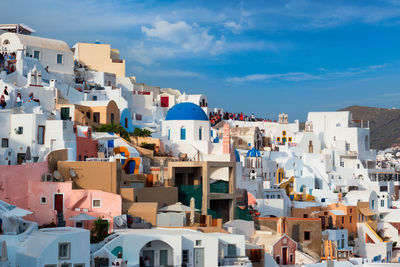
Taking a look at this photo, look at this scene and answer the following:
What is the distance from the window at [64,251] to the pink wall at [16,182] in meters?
6.75

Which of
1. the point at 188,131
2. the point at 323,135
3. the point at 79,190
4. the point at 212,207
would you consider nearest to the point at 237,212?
the point at 212,207

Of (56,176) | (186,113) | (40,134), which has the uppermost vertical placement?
(186,113)

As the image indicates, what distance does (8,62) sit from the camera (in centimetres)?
4959

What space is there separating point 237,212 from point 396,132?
130368 mm

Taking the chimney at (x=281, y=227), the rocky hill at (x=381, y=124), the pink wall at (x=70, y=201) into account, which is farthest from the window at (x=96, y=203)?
the rocky hill at (x=381, y=124)

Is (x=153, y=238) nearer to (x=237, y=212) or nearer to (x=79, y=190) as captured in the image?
(x=79, y=190)

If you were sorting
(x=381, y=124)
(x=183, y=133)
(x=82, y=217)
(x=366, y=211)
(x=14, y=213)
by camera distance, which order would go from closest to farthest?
1. (x=14, y=213)
2. (x=82, y=217)
3. (x=183, y=133)
4. (x=366, y=211)
5. (x=381, y=124)

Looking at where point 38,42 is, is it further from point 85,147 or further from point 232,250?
point 232,250

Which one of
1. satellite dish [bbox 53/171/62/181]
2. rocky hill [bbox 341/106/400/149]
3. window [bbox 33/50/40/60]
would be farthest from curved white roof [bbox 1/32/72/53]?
rocky hill [bbox 341/106/400/149]

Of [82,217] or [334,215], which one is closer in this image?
[82,217]

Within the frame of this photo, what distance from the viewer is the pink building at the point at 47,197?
3111 cm

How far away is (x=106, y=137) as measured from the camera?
1566 inches

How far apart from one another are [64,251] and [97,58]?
43.1m

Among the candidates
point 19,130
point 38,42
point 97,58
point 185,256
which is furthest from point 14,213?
point 97,58
